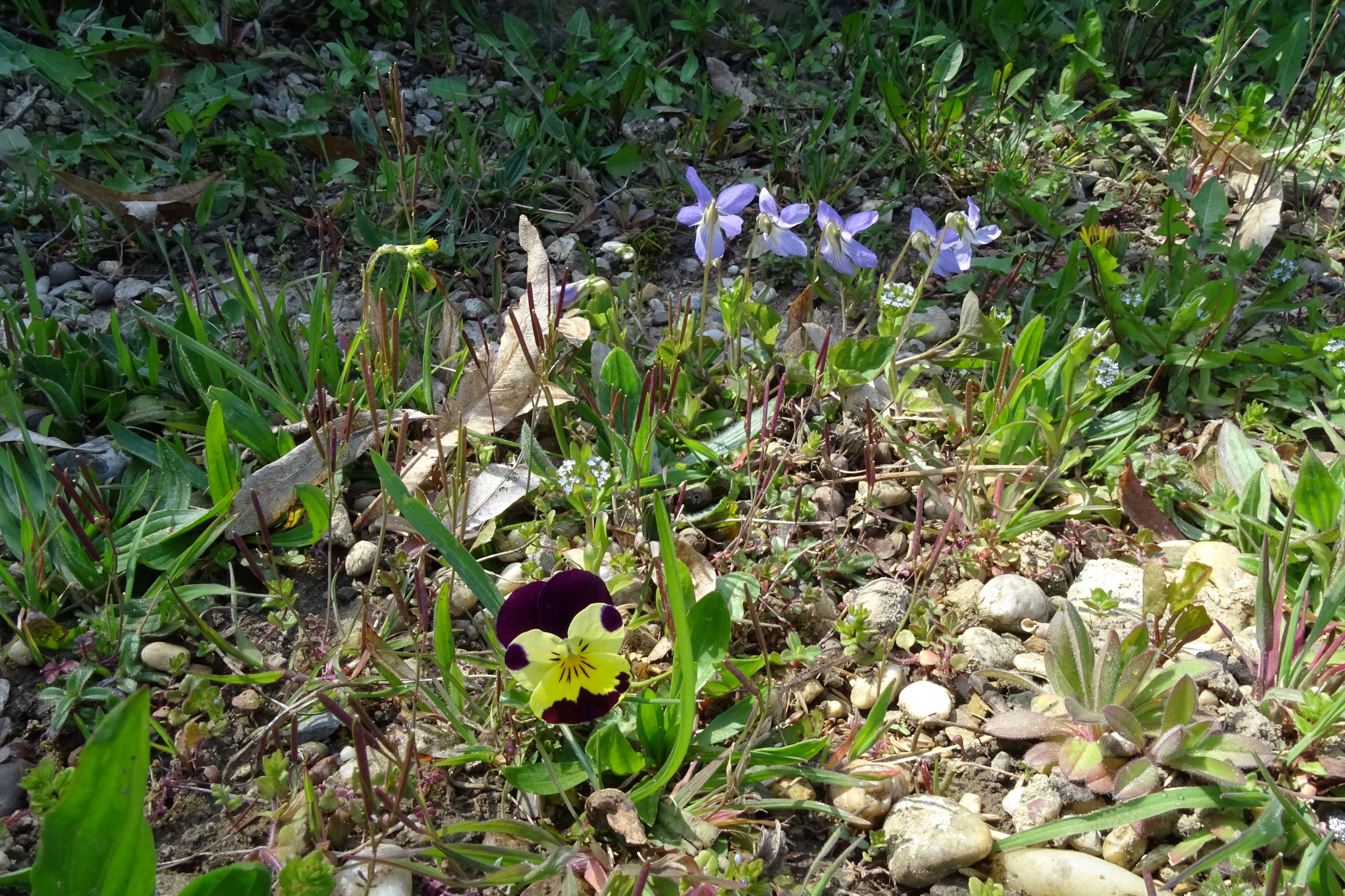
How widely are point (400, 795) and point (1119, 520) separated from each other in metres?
1.62

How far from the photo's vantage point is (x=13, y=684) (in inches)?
67.5

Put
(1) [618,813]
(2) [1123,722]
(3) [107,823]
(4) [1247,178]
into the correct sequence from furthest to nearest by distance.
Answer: (4) [1247,178] < (2) [1123,722] < (1) [618,813] < (3) [107,823]

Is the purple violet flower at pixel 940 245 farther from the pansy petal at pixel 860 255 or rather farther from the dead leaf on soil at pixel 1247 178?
the dead leaf on soil at pixel 1247 178

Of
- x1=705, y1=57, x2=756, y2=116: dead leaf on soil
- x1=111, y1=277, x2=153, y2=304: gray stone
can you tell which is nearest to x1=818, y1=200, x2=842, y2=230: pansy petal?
x1=705, y1=57, x2=756, y2=116: dead leaf on soil

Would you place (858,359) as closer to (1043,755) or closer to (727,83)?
(1043,755)

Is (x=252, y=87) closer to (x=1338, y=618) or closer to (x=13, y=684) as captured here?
(x=13, y=684)

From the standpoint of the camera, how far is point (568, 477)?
76.9 inches

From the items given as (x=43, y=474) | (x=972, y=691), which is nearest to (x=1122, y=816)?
(x=972, y=691)

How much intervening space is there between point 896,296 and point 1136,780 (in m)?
1.20

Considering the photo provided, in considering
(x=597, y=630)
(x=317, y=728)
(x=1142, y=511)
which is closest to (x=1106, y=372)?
(x=1142, y=511)

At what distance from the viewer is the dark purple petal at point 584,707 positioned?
151cm

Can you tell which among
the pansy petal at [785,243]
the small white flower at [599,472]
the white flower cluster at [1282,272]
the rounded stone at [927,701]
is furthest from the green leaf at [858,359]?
the white flower cluster at [1282,272]

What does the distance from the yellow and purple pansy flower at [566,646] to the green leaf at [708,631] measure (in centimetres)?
15

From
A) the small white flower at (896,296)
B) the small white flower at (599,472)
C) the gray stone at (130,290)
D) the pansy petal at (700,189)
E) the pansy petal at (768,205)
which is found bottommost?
the small white flower at (599,472)
